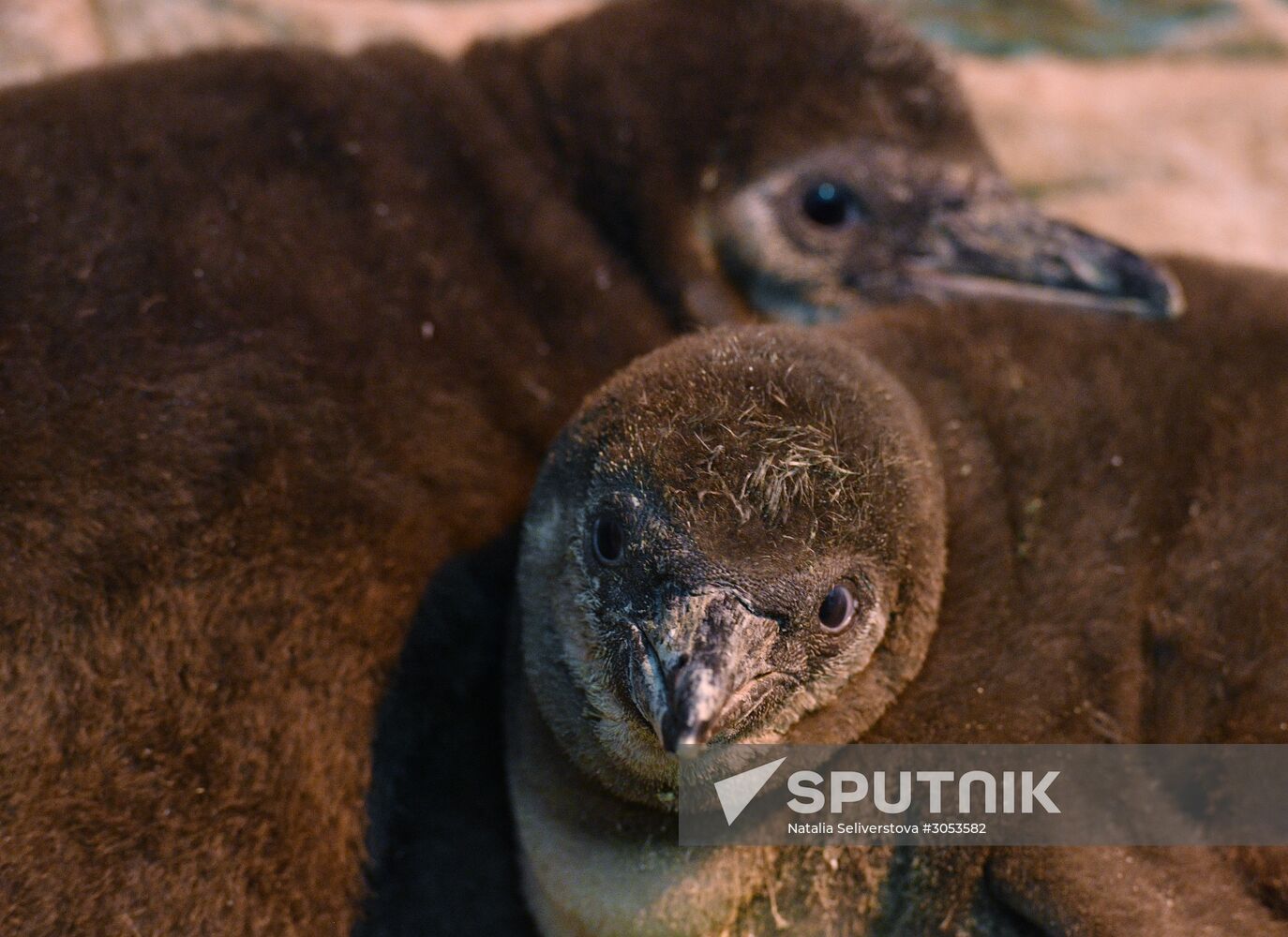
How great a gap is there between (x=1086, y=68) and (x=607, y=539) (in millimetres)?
4350

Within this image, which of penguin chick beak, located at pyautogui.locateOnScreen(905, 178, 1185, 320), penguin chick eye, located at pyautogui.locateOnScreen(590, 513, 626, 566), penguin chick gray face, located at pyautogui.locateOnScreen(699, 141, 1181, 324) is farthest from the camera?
penguin chick gray face, located at pyautogui.locateOnScreen(699, 141, 1181, 324)

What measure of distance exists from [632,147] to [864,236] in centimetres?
68

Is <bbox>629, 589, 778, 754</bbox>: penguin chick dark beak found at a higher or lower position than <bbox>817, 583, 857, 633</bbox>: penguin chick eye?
lower

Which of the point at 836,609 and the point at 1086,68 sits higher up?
the point at 1086,68

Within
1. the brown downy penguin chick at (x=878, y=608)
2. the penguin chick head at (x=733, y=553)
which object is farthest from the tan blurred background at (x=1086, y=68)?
the penguin chick head at (x=733, y=553)

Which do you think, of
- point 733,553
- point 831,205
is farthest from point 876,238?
point 733,553

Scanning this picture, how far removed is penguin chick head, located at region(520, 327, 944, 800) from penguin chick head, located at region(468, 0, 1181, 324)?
1057mm

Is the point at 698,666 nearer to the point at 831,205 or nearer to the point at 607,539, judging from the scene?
the point at 607,539

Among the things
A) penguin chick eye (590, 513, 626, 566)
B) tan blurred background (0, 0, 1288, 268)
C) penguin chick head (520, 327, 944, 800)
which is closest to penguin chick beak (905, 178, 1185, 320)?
penguin chick head (520, 327, 944, 800)

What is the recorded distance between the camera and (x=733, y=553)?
236 centimetres

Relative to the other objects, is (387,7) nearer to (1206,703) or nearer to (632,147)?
(632,147)

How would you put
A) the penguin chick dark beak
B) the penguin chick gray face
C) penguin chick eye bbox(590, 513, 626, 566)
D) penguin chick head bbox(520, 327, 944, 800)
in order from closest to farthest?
1. the penguin chick dark beak
2. penguin chick head bbox(520, 327, 944, 800)
3. penguin chick eye bbox(590, 513, 626, 566)
4. the penguin chick gray face

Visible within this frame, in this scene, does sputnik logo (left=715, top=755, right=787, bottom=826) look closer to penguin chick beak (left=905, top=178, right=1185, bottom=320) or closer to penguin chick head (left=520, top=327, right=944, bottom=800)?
penguin chick head (left=520, top=327, right=944, bottom=800)

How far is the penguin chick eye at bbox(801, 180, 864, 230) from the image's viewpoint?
12.4ft
